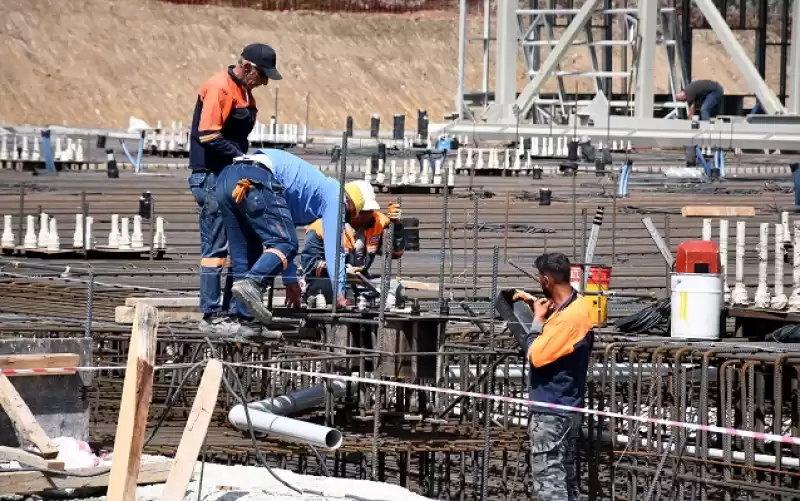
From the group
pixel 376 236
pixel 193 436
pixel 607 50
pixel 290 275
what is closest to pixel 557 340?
pixel 193 436

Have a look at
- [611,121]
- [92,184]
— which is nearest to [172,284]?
[92,184]

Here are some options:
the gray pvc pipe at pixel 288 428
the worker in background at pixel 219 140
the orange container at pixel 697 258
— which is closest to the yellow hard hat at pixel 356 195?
the worker in background at pixel 219 140

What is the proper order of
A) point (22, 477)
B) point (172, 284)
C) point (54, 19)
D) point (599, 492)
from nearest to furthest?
1. point (22, 477)
2. point (599, 492)
3. point (172, 284)
4. point (54, 19)

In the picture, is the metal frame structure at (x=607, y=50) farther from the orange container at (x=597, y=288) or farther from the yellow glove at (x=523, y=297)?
the yellow glove at (x=523, y=297)

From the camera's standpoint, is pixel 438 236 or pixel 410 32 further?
pixel 410 32

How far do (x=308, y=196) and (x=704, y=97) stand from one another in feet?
124

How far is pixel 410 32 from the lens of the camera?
93438 mm

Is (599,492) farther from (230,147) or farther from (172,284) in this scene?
(172,284)

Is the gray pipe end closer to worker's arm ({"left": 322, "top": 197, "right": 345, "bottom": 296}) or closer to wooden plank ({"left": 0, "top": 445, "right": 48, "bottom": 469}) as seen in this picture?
wooden plank ({"left": 0, "top": 445, "right": 48, "bottom": 469})

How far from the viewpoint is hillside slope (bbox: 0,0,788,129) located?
73.7m

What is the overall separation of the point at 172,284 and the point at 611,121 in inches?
1281

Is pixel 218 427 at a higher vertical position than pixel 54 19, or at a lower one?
lower

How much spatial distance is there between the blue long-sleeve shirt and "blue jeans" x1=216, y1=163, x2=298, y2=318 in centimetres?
38

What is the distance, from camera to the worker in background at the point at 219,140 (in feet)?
38.6
